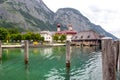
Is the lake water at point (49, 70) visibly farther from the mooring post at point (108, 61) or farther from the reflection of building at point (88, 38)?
the reflection of building at point (88, 38)

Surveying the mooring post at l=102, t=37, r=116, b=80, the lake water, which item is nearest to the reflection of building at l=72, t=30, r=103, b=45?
the lake water

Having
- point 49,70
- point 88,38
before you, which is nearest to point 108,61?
point 49,70

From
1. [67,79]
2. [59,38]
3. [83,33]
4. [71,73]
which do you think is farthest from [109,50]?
[59,38]

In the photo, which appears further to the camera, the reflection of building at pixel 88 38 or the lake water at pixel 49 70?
the reflection of building at pixel 88 38

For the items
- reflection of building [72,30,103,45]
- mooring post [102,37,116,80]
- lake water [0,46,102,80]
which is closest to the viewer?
mooring post [102,37,116,80]

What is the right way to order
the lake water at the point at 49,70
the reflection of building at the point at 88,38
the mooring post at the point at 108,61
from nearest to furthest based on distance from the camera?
the mooring post at the point at 108,61 → the lake water at the point at 49,70 → the reflection of building at the point at 88,38

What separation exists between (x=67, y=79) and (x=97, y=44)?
106 meters

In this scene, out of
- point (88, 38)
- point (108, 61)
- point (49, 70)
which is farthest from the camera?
point (88, 38)

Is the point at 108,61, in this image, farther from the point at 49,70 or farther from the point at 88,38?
the point at 88,38

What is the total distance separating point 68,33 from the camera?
549ft

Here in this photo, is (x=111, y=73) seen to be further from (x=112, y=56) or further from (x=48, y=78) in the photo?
(x=48, y=78)

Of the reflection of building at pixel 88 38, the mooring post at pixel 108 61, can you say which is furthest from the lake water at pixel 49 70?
the reflection of building at pixel 88 38

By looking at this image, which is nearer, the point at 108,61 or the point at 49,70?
the point at 108,61

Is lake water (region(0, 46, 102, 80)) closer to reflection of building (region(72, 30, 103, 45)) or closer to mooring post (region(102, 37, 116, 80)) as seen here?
mooring post (region(102, 37, 116, 80))
